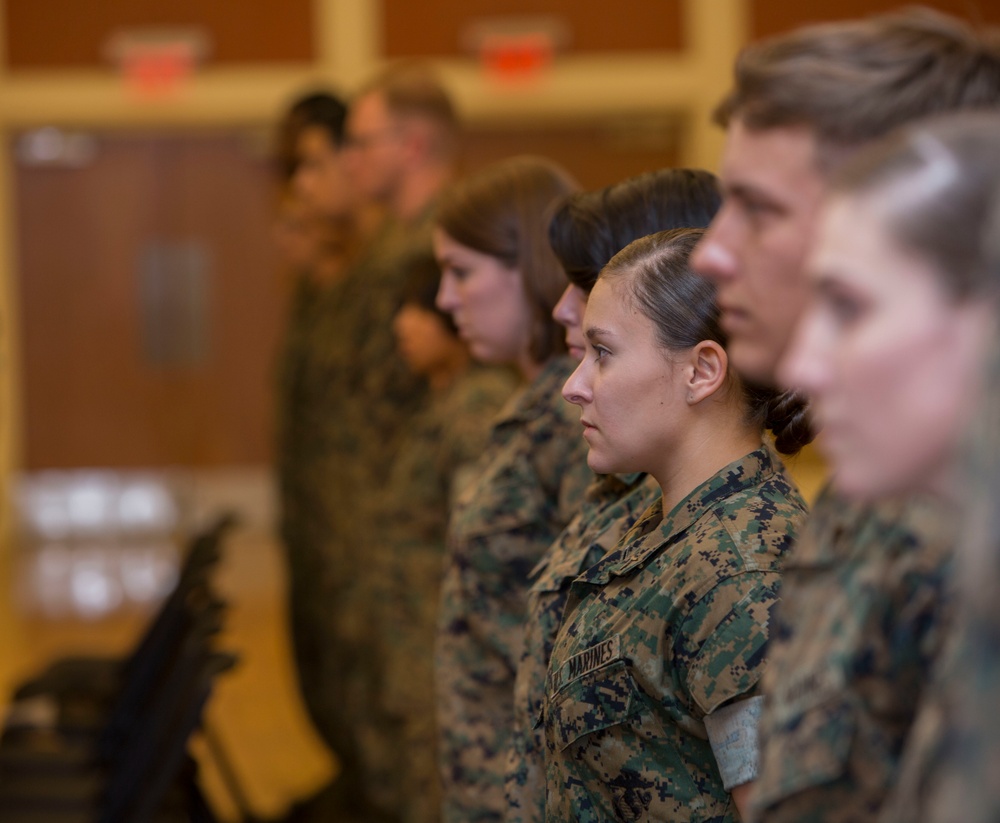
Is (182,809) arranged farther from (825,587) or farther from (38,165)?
(38,165)

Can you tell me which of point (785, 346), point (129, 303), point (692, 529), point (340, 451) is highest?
point (785, 346)

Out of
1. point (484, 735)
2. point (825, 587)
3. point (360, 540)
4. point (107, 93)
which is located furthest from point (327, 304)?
point (107, 93)

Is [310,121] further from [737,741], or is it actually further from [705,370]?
[737,741]

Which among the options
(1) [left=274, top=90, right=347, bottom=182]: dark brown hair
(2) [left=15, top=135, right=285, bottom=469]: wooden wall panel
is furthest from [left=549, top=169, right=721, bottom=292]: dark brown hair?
(2) [left=15, top=135, right=285, bottom=469]: wooden wall panel

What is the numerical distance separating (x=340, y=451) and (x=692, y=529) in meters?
3.01

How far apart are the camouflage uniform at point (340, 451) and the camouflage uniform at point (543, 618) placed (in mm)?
1988

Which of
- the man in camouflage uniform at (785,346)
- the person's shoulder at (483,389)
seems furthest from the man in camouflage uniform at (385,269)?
the man in camouflage uniform at (785,346)

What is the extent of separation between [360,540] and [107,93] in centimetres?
542

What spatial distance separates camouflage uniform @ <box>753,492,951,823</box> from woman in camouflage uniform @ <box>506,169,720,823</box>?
2.33ft

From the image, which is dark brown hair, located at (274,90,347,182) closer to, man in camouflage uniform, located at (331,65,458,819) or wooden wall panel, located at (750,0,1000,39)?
man in camouflage uniform, located at (331,65,458,819)

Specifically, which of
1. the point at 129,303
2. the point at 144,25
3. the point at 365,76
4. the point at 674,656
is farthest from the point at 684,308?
the point at 129,303

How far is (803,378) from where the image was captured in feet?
2.96

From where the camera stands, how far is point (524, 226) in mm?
2387

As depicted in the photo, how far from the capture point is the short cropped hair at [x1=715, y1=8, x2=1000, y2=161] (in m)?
1.02
